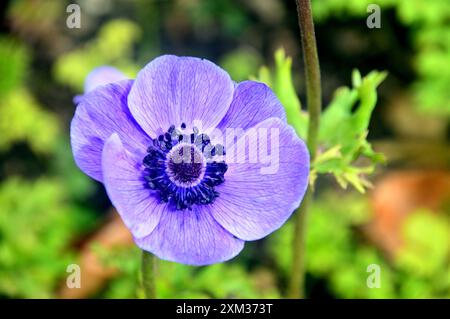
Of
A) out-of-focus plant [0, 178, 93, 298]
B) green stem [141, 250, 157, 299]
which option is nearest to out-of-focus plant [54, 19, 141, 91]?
out-of-focus plant [0, 178, 93, 298]

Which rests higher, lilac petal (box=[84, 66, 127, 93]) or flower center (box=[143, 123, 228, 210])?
lilac petal (box=[84, 66, 127, 93])

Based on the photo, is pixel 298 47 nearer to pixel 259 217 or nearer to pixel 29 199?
pixel 29 199

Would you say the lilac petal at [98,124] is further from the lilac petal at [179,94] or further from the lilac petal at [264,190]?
the lilac petal at [264,190]

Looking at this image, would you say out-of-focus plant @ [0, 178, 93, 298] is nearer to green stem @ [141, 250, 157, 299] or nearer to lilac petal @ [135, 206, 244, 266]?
green stem @ [141, 250, 157, 299]

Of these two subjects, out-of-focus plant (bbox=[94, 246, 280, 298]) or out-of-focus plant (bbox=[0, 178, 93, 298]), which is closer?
out-of-focus plant (bbox=[94, 246, 280, 298])

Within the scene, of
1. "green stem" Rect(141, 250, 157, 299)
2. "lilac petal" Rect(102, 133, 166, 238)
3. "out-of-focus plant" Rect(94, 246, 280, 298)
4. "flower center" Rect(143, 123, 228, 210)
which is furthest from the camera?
"out-of-focus plant" Rect(94, 246, 280, 298)

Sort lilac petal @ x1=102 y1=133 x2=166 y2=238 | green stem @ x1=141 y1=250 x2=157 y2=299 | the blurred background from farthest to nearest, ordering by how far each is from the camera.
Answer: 1. the blurred background
2. green stem @ x1=141 y1=250 x2=157 y2=299
3. lilac petal @ x1=102 y1=133 x2=166 y2=238
